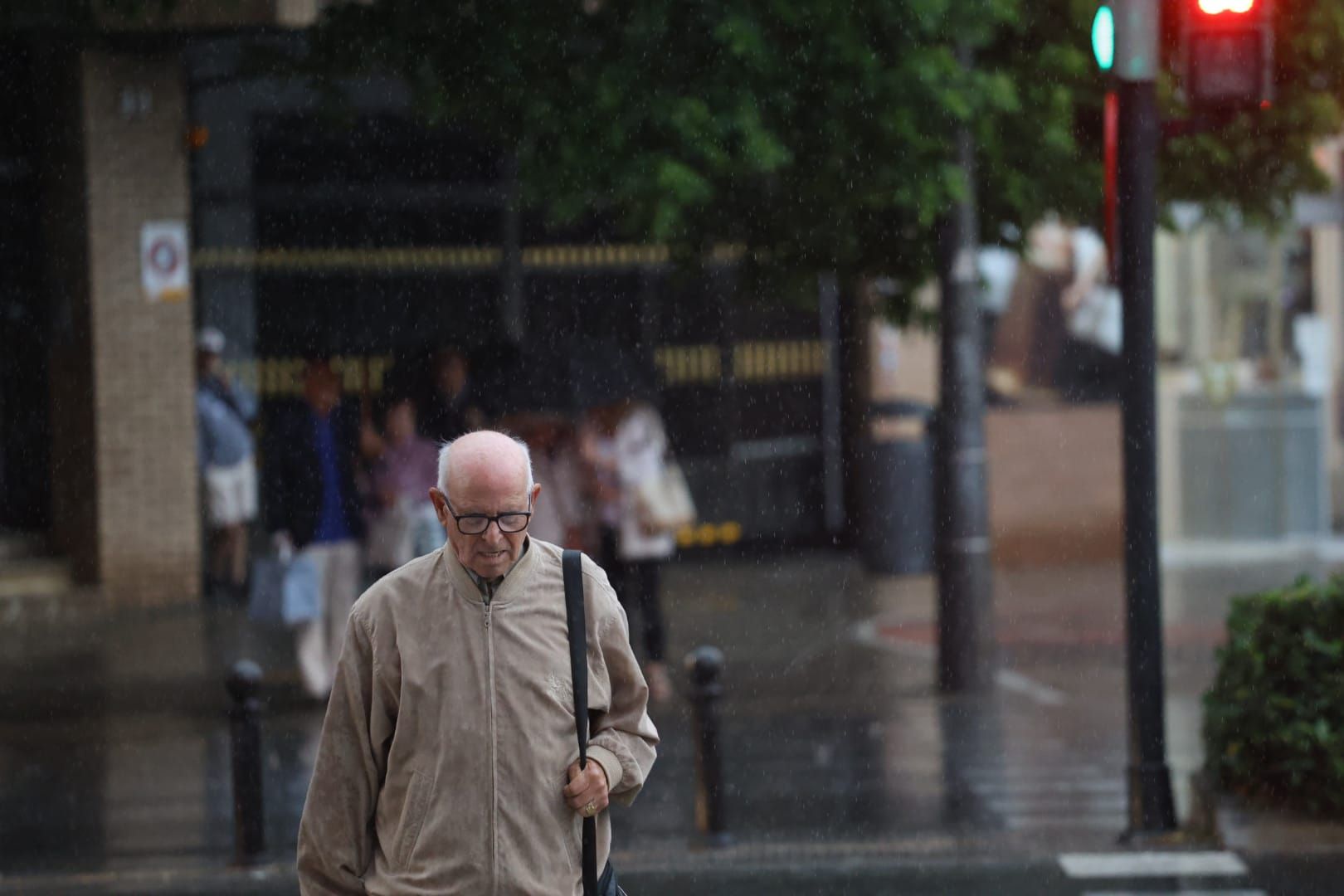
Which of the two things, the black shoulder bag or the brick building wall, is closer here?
the black shoulder bag

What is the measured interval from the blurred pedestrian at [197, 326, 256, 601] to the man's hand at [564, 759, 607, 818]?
1086cm

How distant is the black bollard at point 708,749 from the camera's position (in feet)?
25.6

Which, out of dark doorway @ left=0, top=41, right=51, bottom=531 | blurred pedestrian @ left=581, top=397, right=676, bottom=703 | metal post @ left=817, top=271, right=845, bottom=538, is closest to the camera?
blurred pedestrian @ left=581, top=397, right=676, bottom=703

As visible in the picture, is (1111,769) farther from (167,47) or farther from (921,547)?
Result: (167,47)

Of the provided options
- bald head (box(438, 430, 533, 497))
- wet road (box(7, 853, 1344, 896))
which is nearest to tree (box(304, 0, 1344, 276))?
wet road (box(7, 853, 1344, 896))

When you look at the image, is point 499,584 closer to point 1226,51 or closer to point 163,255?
point 1226,51

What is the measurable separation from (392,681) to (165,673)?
8.47m

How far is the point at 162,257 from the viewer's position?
14328 millimetres

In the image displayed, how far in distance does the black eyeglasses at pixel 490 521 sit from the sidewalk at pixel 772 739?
3.76 meters

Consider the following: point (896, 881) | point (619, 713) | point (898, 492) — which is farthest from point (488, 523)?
point (898, 492)

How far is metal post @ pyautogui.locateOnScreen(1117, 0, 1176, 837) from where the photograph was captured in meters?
7.85

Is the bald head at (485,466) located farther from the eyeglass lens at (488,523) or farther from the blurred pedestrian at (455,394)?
the blurred pedestrian at (455,394)

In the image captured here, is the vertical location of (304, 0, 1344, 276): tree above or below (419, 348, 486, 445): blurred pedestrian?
above

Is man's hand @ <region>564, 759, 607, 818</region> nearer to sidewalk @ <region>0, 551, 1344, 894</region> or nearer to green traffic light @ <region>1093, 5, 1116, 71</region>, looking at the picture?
sidewalk @ <region>0, 551, 1344, 894</region>
